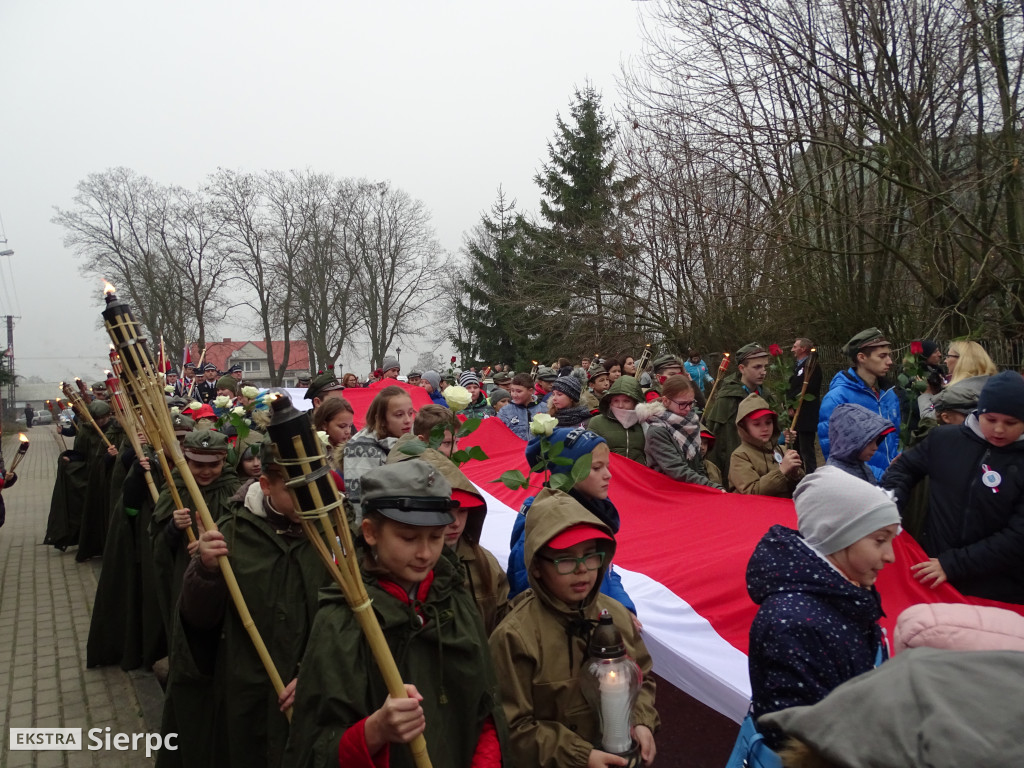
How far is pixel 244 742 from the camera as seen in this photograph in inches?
117

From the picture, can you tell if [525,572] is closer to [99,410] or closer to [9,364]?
[99,410]

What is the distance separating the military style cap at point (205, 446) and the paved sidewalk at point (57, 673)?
1.84 meters

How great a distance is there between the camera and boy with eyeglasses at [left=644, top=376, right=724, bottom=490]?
5547 millimetres

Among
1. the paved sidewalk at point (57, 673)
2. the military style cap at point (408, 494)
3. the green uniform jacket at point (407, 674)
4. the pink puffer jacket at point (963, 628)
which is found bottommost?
the paved sidewalk at point (57, 673)

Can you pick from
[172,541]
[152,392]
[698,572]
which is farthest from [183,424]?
[698,572]

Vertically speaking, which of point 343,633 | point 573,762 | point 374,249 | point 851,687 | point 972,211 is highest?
point 374,249

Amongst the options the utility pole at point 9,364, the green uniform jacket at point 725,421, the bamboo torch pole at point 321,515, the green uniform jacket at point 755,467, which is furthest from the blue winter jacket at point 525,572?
the utility pole at point 9,364

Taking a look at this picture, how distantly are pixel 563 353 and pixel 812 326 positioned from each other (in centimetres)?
1091

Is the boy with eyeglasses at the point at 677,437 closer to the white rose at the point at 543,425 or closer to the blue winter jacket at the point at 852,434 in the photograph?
the blue winter jacket at the point at 852,434

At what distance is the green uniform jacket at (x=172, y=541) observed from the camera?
412cm

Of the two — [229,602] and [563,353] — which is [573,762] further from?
[563,353]

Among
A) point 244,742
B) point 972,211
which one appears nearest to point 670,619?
Answer: point 244,742

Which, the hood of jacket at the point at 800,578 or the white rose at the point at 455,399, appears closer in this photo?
the hood of jacket at the point at 800,578

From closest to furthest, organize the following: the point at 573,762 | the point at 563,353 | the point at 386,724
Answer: the point at 386,724 → the point at 573,762 → the point at 563,353
